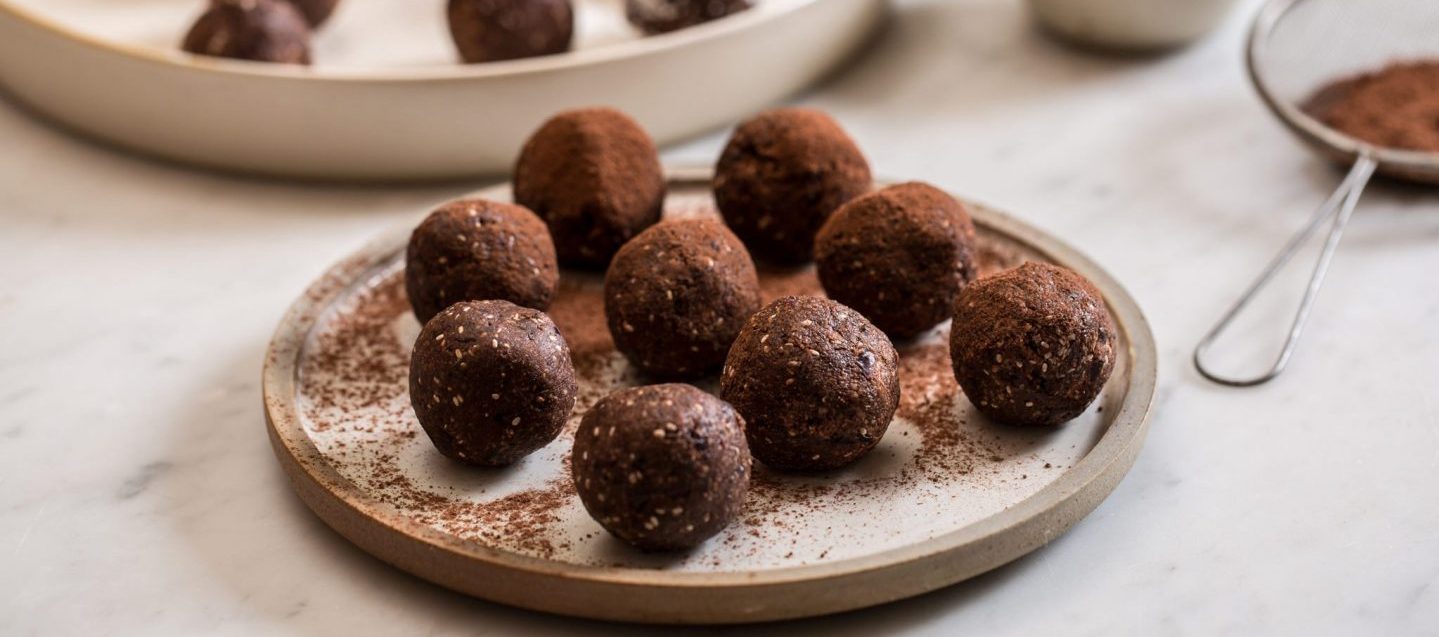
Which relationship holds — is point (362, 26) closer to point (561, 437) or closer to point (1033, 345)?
point (561, 437)

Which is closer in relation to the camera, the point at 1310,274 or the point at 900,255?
the point at 900,255

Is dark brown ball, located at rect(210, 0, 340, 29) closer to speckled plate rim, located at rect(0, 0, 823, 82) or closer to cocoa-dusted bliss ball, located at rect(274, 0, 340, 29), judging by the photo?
cocoa-dusted bliss ball, located at rect(274, 0, 340, 29)

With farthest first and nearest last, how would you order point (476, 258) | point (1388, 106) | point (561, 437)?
point (1388, 106)
point (476, 258)
point (561, 437)

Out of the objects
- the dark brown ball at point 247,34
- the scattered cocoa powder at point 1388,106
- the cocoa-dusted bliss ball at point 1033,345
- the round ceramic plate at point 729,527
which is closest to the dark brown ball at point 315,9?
the dark brown ball at point 247,34

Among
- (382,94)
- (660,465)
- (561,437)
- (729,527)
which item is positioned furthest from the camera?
(382,94)

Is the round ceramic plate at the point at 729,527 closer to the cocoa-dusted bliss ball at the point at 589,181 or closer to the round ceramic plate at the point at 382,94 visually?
the cocoa-dusted bliss ball at the point at 589,181

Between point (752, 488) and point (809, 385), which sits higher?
point (809, 385)

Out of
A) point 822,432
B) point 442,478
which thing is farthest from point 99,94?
point 822,432

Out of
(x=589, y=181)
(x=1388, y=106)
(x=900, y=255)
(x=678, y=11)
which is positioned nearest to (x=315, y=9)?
(x=678, y=11)
